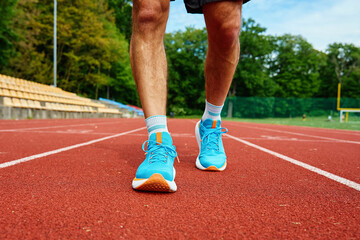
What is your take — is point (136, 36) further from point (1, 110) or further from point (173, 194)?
point (1, 110)

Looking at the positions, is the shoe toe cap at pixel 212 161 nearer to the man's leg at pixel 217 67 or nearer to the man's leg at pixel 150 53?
the man's leg at pixel 217 67

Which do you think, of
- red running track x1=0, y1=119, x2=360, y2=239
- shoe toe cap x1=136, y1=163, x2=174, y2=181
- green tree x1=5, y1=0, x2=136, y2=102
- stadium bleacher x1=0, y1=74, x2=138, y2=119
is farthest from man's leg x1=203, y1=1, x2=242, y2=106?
green tree x1=5, y1=0, x2=136, y2=102

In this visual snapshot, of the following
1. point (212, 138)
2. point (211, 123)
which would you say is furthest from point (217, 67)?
point (212, 138)

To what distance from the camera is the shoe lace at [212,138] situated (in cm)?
190

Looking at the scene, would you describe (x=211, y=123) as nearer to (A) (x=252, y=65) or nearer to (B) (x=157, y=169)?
(B) (x=157, y=169)

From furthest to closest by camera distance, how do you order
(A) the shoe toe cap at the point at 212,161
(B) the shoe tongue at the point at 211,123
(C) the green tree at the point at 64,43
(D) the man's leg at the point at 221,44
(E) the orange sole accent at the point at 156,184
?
1. (C) the green tree at the point at 64,43
2. (B) the shoe tongue at the point at 211,123
3. (A) the shoe toe cap at the point at 212,161
4. (D) the man's leg at the point at 221,44
5. (E) the orange sole accent at the point at 156,184

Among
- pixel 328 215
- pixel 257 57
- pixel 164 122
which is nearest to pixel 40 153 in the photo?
pixel 164 122

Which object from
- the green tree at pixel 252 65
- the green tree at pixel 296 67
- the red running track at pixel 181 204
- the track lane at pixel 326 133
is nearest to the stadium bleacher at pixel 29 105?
the track lane at pixel 326 133

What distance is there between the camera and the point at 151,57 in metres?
1.67

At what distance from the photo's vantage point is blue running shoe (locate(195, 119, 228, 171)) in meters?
1.77

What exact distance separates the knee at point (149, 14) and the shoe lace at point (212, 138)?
2.78 ft

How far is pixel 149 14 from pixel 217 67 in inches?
26.0

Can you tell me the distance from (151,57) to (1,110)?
9.53 m

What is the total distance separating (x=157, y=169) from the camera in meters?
1.31
